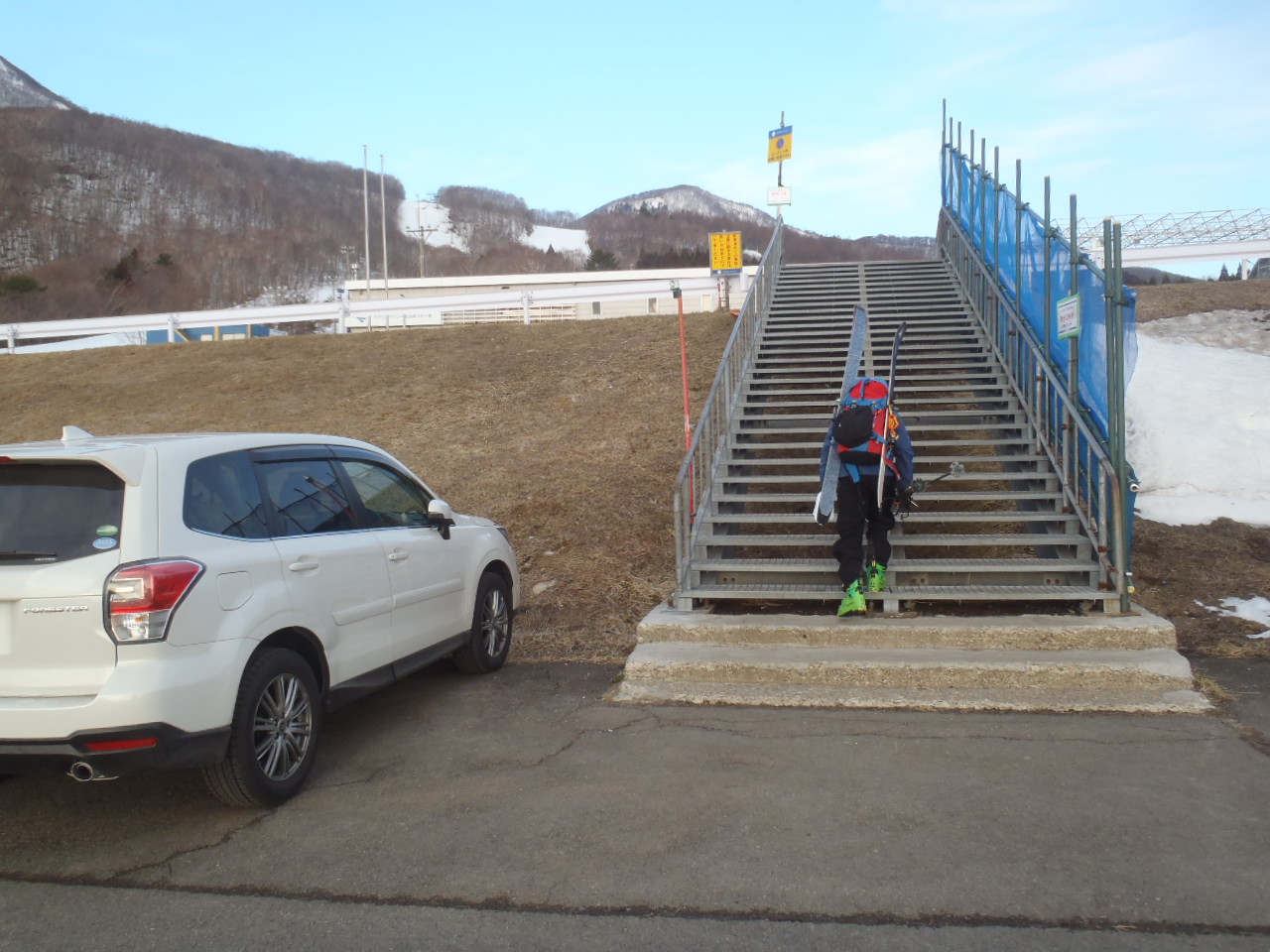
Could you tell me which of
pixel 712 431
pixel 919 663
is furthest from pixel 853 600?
pixel 712 431

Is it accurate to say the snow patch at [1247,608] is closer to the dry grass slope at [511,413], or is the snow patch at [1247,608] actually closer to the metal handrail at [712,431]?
the metal handrail at [712,431]

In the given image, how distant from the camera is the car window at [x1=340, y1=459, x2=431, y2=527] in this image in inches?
223

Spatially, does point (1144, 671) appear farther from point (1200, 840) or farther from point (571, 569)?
point (571, 569)

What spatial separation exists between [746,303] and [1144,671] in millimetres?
7016

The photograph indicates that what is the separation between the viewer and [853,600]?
670 cm

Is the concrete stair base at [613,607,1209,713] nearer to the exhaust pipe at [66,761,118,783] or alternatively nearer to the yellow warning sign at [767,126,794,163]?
the exhaust pipe at [66,761,118,783]

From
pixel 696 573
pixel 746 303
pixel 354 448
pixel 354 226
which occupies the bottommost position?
pixel 696 573

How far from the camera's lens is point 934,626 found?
6.34 m

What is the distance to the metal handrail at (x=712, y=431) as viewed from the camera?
23.1 feet

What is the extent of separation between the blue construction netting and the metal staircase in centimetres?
81

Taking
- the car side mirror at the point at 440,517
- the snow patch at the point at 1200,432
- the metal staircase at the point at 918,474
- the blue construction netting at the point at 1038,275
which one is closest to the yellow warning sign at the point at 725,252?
the metal staircase at the point at 918,474

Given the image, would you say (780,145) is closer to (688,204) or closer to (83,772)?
(83,772)

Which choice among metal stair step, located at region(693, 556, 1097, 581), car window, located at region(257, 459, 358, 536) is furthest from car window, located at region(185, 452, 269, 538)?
metal stair step, located at region(693, 556, 1097, 581)

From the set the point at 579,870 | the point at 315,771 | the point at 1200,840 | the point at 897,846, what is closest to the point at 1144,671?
the point at 1200,840
